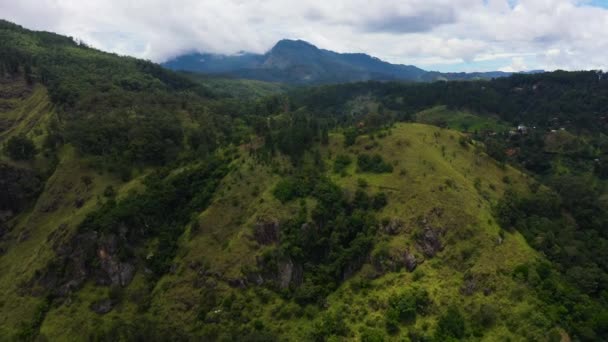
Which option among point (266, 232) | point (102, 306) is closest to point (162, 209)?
point (102, 306)

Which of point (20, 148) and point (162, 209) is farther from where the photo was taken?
point (20, 148)

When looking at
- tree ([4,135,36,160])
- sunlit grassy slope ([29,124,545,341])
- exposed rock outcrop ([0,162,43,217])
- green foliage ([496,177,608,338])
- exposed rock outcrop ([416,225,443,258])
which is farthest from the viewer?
tree ([4,135,36,160])

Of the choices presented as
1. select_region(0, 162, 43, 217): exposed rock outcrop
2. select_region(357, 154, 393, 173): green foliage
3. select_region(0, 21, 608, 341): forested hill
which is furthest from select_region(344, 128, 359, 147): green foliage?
select_region(0, 162, 43, 217): exposed rock outcrop

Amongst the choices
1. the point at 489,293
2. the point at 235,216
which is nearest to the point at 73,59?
the point at 235,216

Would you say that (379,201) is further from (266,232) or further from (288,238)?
(266,232)

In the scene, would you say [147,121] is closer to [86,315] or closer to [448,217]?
[86,315]

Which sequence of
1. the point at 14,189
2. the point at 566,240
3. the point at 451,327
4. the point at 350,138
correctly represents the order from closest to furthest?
the point at 451,327 < the point at 566,240 < the point at 350,138 < the point at 14,189

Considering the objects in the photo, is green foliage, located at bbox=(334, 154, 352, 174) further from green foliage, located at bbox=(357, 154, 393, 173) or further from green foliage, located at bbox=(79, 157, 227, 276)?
green foliage, located at bbox=(79, 157, 227, 276)
